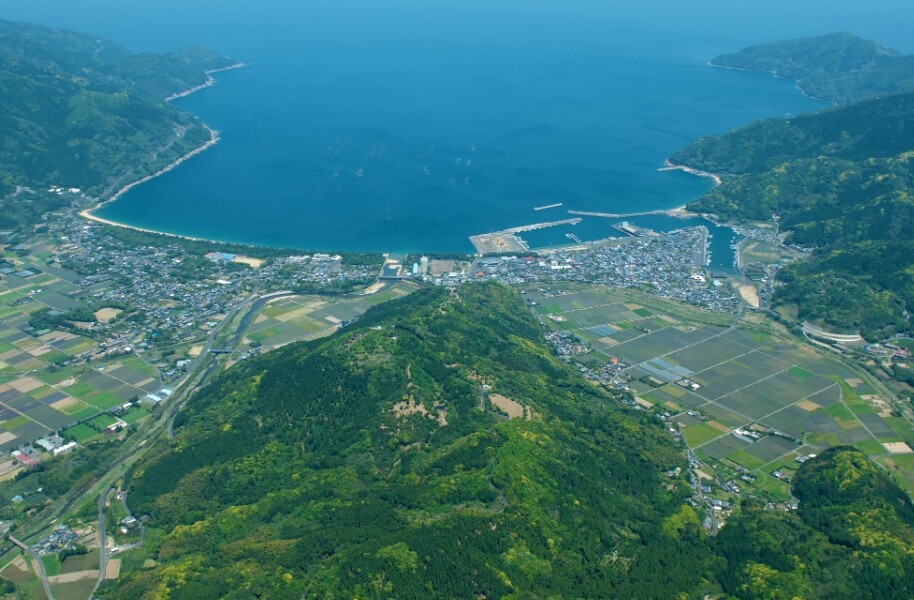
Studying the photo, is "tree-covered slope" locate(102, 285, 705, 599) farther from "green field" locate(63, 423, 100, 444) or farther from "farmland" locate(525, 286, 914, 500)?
"green field" locate(63, 423, 100, 444)

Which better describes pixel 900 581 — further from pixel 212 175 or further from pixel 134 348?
pixel 212 175

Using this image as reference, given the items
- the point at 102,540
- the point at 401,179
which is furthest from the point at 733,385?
the point at 401,179

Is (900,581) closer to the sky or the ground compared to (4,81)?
closer to the ground

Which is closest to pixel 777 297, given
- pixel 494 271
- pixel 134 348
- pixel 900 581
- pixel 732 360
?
pixel 732 360

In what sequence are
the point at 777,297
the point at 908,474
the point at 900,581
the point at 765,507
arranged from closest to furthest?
the point at 900,581 → the point at 765,507 → the point at 908,474 → the point at 777,297

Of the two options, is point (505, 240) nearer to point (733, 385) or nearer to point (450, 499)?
point (733, 385)
